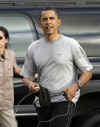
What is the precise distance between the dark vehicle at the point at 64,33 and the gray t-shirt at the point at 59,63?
88 cm

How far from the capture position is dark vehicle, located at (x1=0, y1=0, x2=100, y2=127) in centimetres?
529

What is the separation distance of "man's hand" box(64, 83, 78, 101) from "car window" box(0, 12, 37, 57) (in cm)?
117

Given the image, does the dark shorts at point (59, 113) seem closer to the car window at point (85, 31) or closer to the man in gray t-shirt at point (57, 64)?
the man in gray t-shirt at point (57, 64)

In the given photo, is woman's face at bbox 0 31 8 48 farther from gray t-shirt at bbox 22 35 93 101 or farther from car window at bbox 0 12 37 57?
car window at bbox 0 12 37 57

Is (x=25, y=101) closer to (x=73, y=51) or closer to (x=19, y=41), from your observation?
(x=19, y=41)

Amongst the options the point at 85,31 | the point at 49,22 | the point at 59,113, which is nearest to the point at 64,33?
the point at 85,31

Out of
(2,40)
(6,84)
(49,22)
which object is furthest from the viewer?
(2,40)

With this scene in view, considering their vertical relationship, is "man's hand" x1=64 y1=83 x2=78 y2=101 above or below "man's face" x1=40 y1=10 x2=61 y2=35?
below

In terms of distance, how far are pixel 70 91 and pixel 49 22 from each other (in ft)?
2.01

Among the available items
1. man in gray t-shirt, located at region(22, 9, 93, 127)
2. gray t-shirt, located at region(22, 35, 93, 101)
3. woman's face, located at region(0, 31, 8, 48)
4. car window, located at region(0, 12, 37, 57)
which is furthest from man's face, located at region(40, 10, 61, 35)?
car window, located at region(0, 12, 37, 57)

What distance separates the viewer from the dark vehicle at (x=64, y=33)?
17.3 feet

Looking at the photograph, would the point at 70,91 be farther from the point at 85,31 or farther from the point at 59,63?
the point at 85,31

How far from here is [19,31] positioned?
536 centimetres

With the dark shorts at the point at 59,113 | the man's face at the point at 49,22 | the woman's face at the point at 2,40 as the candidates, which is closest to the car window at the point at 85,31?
the woman's face at the point at 2,40
